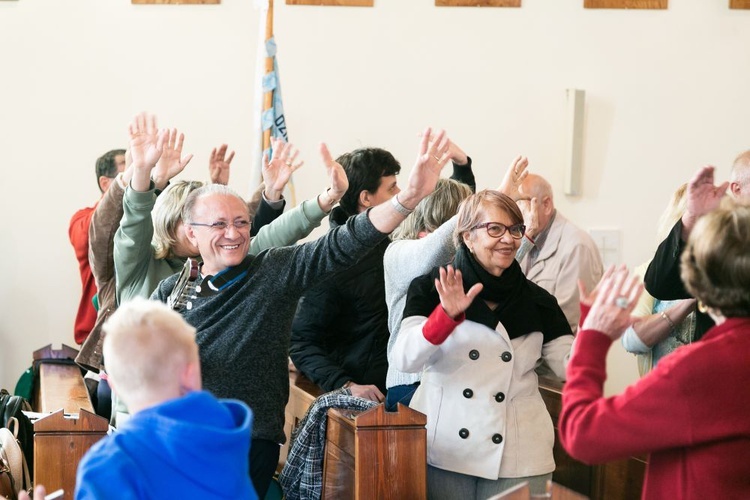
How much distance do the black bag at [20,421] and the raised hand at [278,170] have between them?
1.23 metres

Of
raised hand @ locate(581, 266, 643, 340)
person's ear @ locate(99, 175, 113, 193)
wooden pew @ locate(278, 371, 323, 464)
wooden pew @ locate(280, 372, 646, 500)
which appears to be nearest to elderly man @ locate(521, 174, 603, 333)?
wooden pew @ locate(280, 372, 646, 500)

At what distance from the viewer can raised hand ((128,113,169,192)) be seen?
326 cm

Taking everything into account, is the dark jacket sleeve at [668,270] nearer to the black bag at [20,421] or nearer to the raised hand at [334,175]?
the raised hand at [334,175]

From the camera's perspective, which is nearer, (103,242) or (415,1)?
(103,242)

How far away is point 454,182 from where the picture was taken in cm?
370

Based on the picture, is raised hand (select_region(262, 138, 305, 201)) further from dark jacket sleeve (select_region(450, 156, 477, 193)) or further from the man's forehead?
the man's forehead

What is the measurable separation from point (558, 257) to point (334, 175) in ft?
4.95

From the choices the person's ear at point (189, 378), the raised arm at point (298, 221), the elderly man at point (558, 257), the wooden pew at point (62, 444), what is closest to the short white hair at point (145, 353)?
the person's ear at point (189, 378)

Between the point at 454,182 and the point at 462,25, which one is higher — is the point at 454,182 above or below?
below

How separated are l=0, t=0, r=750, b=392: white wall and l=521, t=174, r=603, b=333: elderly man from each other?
1.55m

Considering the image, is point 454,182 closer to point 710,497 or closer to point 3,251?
point 710,497

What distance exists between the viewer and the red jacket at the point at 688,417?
176 cm

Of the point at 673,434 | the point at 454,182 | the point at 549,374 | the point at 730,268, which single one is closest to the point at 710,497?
the point at 673,434

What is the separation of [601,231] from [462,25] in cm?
151
